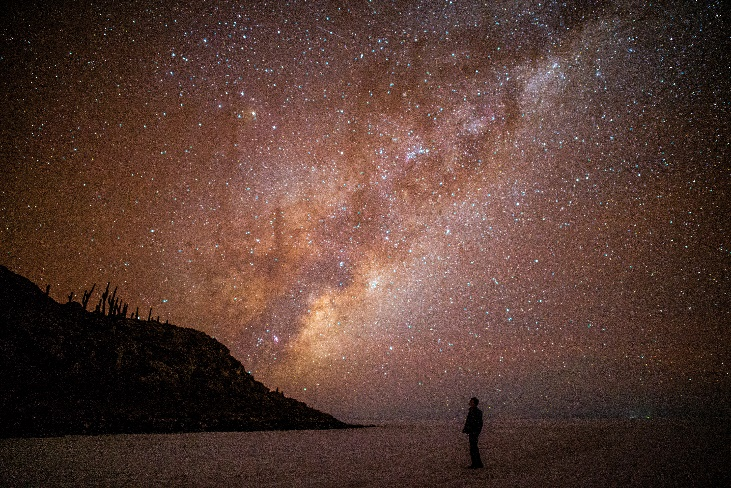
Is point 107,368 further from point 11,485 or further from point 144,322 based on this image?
point 11,485

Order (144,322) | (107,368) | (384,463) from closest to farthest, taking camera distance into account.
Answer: (384,463)
(107,368)
(144,322)

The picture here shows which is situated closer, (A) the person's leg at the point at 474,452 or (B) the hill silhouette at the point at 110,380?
(A) the person's leg at the point at 474,452

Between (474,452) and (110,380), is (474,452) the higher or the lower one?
the lower one

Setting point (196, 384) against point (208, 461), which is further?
point (196, 384)

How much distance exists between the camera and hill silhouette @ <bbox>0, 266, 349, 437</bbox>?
4059 cm

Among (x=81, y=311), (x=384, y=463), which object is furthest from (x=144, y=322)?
(x=384, y=463)

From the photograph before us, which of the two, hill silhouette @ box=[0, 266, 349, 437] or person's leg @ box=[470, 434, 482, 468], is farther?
hill silhouette @ box=[0, 266, 349, 437]

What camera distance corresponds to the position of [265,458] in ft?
61.4

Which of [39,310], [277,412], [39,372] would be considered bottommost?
[277,412]

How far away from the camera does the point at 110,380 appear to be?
5528 cm

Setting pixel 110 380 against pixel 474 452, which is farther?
pixel 110 380

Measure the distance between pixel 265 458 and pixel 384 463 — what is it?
573cm

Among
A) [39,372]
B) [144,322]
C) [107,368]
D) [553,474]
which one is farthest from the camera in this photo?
[144,322]

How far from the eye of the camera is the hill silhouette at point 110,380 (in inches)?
1598
